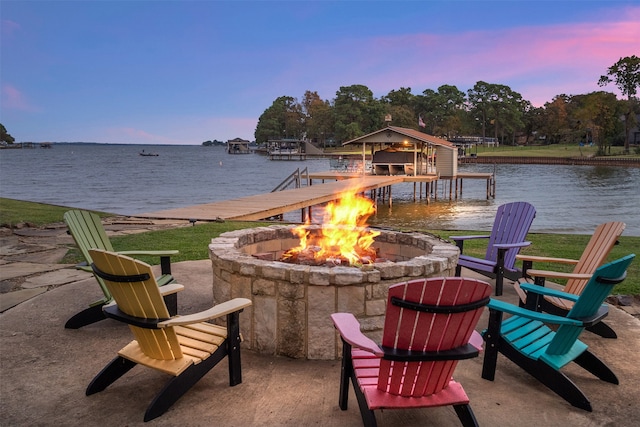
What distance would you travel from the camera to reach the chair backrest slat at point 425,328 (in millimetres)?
2543

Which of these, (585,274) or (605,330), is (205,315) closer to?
(585,274)

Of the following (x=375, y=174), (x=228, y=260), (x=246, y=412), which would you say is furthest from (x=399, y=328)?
Result: (x=375, y=174)

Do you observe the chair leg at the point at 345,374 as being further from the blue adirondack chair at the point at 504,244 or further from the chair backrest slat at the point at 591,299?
the blue adirondack chair at the point at 504,244

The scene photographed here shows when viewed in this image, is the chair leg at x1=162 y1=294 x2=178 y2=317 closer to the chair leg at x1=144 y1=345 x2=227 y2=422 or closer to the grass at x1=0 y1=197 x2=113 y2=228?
the chair leg at x1=144 y1=345 x2=227 y2=422

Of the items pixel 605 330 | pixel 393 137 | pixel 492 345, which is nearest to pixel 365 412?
pixel 492 345

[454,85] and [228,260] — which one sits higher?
[454,85]

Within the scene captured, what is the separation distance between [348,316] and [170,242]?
6948 mm

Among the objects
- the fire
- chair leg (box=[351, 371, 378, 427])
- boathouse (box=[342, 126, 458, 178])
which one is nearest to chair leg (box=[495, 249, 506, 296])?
the fire

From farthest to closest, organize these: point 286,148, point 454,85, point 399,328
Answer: point 286,148, point 454,85, point 399,328

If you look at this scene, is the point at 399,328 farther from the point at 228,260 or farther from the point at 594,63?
the point at 594,63

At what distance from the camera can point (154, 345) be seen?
3.12 m

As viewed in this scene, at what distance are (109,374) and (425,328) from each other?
2332 millimetres

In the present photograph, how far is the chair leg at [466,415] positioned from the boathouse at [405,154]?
95.2ft

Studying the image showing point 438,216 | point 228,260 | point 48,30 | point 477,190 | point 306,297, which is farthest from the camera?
point 477,190
